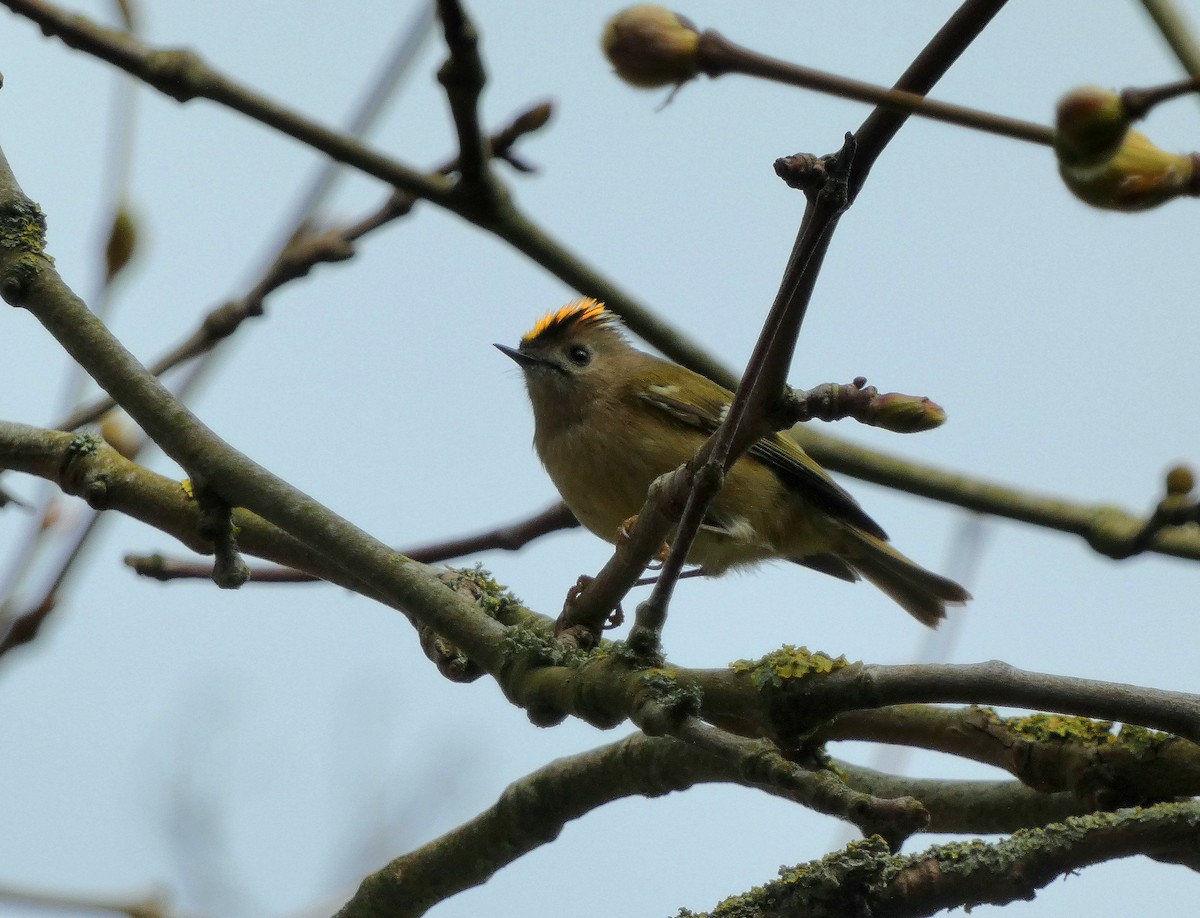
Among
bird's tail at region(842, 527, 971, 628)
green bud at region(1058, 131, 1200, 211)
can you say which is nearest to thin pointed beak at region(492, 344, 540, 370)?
bird's tail at region(842, 527, 971, 628)

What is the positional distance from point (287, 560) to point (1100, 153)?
2.34 meters

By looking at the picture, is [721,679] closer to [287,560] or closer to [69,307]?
[287,560]

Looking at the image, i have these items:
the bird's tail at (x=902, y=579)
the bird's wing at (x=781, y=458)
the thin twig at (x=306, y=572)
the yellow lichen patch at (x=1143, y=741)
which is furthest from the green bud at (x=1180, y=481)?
the bird's tail at (x=902, y=579)

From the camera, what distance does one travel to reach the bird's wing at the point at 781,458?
193 inches

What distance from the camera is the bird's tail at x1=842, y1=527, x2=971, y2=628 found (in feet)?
17.4

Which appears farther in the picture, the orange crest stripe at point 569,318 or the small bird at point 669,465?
the orange crest stripe at point 569,318

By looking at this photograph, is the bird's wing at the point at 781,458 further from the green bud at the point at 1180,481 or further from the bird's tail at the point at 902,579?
the green bud at the point at 1180,481

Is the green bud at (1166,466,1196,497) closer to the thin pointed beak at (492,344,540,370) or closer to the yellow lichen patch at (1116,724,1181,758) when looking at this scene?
the yellow lichen patch at (1116,724,1181,758)

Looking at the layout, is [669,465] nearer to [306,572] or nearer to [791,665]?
[306,572]

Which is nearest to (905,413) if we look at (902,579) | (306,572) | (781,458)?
(306,572)

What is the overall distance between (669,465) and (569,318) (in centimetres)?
135

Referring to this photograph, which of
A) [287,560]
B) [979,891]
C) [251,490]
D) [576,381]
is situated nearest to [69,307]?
[251,490]

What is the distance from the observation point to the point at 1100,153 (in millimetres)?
1096

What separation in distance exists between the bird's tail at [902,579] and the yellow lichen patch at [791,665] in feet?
9.42
